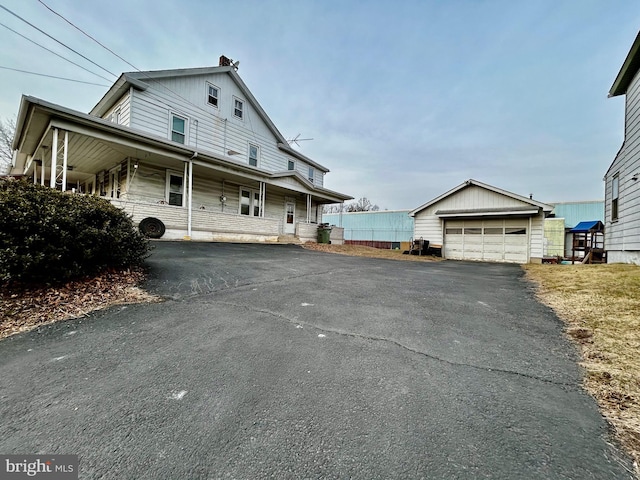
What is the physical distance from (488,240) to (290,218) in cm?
1162

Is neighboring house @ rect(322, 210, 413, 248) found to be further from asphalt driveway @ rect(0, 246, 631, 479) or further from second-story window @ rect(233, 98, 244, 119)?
asphalt driveway @ rect(0, 246, 631, 479)

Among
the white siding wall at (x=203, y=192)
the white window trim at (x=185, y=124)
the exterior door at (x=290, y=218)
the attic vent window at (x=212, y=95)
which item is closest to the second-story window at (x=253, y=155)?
the white siding wall at (x=203, y=192)

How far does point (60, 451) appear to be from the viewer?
1.37 metres

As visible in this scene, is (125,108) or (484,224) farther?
(484,224)

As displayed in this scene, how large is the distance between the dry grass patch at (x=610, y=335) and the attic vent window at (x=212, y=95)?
51.7 feet

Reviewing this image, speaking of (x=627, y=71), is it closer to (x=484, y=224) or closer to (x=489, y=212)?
(x=489, y=212)

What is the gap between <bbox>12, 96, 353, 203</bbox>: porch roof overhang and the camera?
7.50 m

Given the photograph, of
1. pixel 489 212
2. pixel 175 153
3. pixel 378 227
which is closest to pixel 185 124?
pixel 175 153

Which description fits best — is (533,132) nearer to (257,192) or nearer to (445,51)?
(445,51)

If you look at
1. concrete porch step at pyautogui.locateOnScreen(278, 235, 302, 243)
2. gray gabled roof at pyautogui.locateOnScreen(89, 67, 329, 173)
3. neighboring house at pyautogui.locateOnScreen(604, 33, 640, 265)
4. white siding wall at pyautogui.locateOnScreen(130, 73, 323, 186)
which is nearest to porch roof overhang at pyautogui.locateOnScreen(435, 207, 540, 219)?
neighboring house at pyautogui.locateOnScreen(604, 33, 640, 265)

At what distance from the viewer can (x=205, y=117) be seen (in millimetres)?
13414

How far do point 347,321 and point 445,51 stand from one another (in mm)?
14685

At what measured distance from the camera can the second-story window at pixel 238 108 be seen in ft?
48.5

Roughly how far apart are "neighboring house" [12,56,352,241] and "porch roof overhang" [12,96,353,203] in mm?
34
